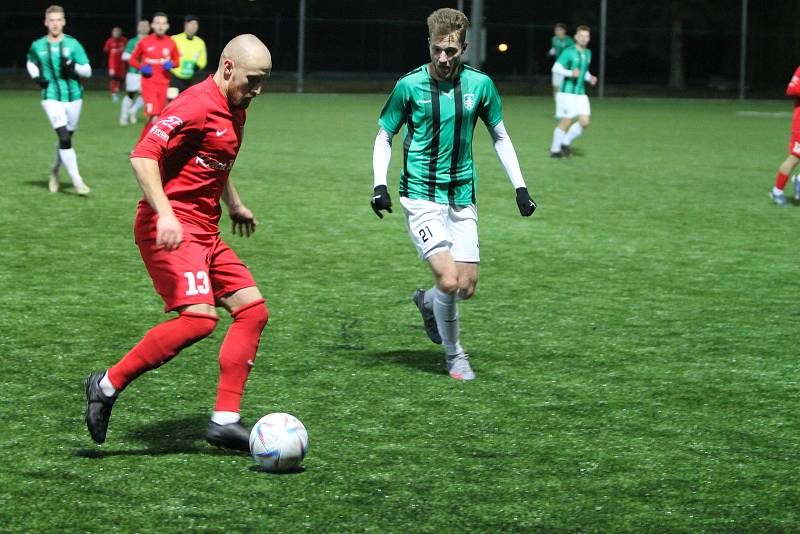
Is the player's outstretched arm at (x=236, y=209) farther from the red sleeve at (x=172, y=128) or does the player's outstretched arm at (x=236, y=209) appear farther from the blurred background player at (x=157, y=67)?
the blurred background player at (x=157, y=67)

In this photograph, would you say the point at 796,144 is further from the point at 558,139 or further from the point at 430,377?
the point at 430,377

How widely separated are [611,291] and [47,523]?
5599 mm

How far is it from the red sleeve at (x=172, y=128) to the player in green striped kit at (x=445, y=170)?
1.54 m

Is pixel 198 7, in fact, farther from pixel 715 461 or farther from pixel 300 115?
pixel 715 461

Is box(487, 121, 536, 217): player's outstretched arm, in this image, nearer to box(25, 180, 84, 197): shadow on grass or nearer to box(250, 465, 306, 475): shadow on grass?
box(250, 465, 306, 475): shadow on grass

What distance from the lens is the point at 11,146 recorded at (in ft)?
62.7

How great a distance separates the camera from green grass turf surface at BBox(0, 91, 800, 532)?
4574 mm

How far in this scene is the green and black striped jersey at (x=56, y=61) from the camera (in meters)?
13.4

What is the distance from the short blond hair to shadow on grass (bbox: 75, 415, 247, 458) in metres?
2.14

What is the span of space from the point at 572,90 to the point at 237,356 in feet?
50.6

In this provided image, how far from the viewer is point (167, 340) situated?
4883 millimetres

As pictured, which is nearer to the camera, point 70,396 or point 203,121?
point 203,121

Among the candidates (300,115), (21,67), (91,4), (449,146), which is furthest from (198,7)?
(449,146)

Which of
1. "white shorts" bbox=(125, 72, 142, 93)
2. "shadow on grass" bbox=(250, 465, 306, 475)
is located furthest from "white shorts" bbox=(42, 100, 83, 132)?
"white shorts" bbox=(125, 72, 142, 93)
